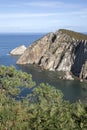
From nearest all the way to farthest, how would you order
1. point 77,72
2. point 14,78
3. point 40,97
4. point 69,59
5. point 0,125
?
point 0,125, point 40,97, point 14,78, point 77,72, point 69,59

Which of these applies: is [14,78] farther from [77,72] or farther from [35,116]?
[77,72]

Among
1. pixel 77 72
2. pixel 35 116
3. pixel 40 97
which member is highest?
pixel 35 116

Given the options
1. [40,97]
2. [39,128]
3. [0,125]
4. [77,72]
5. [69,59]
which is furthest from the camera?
[69,59]

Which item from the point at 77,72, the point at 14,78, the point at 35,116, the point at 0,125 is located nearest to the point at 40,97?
the point at 14,78

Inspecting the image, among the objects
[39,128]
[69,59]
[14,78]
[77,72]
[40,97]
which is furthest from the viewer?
[69,59]

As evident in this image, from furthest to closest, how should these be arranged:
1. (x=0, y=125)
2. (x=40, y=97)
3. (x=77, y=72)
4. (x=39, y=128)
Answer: (x=77, y=72) < (x=40, y=97) < (x=39, y=128) < (x=0, y=125)

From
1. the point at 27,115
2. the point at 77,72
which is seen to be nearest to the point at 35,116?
the point at 27,115

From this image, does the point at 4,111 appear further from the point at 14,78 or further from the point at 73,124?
the point at 14,78

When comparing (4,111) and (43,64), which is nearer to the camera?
(4,111)

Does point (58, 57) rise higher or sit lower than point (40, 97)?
lower

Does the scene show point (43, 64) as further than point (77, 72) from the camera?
Yes
